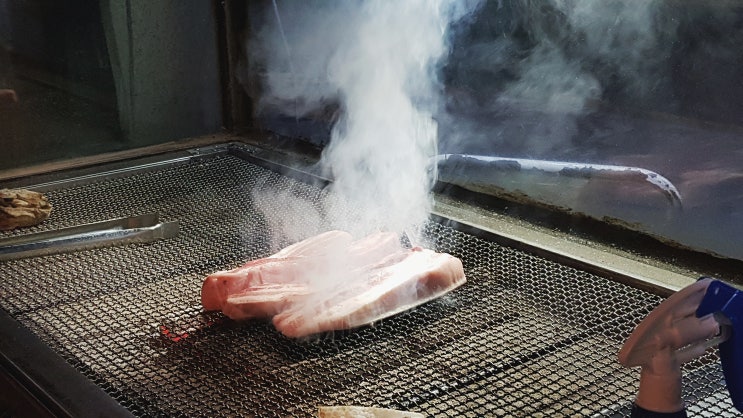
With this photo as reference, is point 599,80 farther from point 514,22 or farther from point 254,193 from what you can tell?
point 254,193

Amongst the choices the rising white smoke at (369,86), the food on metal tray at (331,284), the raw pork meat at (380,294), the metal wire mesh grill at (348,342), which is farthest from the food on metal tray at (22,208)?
the raw pork meat at (380,294)

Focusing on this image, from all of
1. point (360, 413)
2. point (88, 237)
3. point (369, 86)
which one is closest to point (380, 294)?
point (360, 413)

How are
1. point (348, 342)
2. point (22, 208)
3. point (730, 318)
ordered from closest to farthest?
point (730, 318) < point (348, 342) < point (22, 208)

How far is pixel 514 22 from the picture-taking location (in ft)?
10.9

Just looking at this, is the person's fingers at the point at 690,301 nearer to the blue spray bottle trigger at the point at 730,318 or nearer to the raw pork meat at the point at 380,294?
the blue spray bottle trigger at the point at 730,318

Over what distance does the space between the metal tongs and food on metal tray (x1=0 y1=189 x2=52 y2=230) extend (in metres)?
0.39

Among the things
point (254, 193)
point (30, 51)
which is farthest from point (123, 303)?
point (30, 51)

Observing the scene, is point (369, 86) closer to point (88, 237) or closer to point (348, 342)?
point (88, 237)

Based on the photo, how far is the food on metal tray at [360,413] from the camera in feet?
5.97

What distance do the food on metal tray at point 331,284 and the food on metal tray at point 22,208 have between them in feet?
3.55

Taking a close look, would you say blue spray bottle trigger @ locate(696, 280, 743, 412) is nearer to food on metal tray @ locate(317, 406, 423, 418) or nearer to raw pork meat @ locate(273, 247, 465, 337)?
food on metal tray @ locate(317, 406, 423, 418)

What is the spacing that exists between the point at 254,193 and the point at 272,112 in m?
1.19

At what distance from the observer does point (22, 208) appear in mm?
3189

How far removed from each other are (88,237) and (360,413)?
4.64ft
